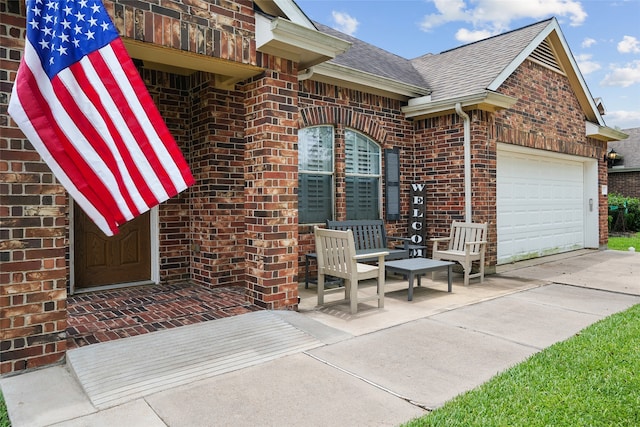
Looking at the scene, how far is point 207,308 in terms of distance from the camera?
5.09 metres

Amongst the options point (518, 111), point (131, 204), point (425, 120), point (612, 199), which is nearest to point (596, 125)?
point (518, 111)

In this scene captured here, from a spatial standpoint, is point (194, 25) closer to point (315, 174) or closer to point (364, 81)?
point (315, 174)

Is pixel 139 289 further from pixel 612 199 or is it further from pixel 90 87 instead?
pixel 612 199

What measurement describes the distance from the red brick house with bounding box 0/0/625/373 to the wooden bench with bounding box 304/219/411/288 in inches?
18.4

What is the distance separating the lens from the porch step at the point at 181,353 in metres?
3.24

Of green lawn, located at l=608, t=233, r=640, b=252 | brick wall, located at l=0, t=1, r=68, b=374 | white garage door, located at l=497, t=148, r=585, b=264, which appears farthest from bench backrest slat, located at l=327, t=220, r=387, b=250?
green lawn, located at l=608, t=233, r=640, b=252

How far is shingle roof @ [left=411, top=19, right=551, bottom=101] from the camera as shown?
8.17m

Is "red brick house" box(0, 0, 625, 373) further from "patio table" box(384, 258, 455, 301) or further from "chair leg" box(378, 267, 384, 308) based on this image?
"patio table" box(384, 258, 455, 301)

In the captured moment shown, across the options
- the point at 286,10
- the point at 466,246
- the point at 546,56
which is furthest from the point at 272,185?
the point at 546,56

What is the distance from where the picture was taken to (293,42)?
4773 mm

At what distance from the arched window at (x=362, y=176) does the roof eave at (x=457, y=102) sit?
3.66ft

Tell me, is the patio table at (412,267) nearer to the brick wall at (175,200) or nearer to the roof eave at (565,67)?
the brick wall at (175,200)

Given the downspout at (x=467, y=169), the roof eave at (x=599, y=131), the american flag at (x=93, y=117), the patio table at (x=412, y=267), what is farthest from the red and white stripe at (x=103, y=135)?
the roof eave at (x=599, y=131)

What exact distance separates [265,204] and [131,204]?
2124 millimetres
